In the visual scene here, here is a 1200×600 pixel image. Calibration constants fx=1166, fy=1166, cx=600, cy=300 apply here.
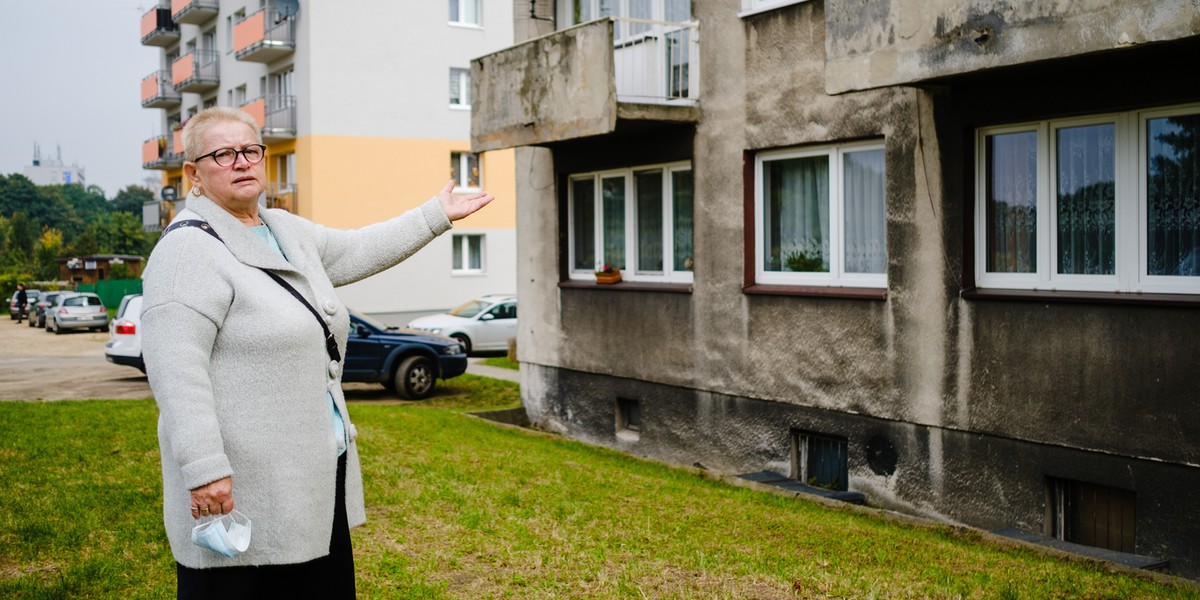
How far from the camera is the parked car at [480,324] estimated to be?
93.5 ft

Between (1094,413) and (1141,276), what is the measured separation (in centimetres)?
106

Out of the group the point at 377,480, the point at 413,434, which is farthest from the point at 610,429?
the point at 377,480

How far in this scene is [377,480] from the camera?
9.24m

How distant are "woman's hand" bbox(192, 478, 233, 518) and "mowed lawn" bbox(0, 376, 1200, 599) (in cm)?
273

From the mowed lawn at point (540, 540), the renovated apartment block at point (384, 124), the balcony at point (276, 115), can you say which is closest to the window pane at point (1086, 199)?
the mowed lawn at point (540, 540)

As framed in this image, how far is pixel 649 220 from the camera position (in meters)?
14.0

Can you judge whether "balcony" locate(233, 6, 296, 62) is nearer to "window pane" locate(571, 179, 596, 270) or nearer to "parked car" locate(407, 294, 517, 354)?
"parked car" locate(407, 294, 517, 354)

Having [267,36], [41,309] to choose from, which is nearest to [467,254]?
[267,36]

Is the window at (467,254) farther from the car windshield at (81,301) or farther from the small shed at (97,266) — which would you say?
the small shed at (97,266)

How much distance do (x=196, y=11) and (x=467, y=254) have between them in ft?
53.8

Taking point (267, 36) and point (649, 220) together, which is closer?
point (649, 220)

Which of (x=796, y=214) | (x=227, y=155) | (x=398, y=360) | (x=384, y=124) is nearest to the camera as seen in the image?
(x=227, y=155)

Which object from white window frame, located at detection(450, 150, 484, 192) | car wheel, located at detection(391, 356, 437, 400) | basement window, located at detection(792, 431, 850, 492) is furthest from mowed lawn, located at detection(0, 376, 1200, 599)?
white window frame, located at detection(450, 150, 484, 192)

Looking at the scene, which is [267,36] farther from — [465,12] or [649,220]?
[649,220]
